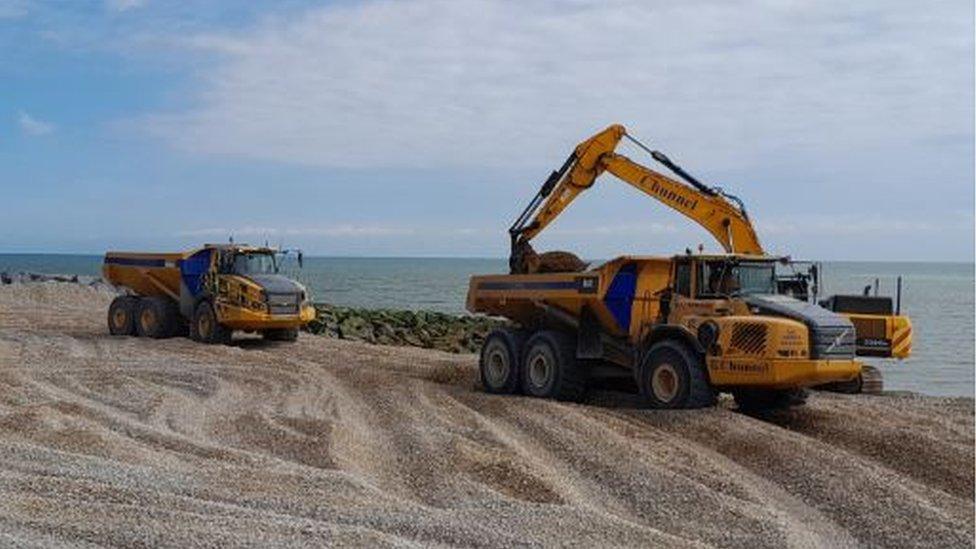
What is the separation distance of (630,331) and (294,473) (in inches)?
248

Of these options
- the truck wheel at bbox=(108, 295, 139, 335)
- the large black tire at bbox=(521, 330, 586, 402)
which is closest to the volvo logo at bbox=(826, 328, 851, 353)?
the large black tire at bbox=(521, 330, 586, 402)

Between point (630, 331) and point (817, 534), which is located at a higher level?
point (630, 331)

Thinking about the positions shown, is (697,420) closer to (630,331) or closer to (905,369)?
(630,331)

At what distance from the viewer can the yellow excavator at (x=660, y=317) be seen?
1261cm

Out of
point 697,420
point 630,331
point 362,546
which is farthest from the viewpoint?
point 630,331

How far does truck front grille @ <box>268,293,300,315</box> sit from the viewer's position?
21172mm

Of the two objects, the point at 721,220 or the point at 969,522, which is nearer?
the point at 969,522

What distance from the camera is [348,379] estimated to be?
16031 millimetres

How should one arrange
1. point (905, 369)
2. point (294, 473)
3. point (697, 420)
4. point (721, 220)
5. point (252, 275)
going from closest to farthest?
point (294, 473) < point (697, 420) < point (721, 220) < point (252, 275) < point (905, 369)

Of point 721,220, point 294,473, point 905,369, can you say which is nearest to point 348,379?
point 721,220

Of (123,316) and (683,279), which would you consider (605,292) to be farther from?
(123,316)

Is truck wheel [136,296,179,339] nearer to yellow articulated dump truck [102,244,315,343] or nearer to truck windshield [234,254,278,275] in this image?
yellow articulated dump truck [102,244,315,343]

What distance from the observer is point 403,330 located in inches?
1141

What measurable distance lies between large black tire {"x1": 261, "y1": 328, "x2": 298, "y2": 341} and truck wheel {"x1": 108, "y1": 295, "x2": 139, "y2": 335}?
8.95 ft
